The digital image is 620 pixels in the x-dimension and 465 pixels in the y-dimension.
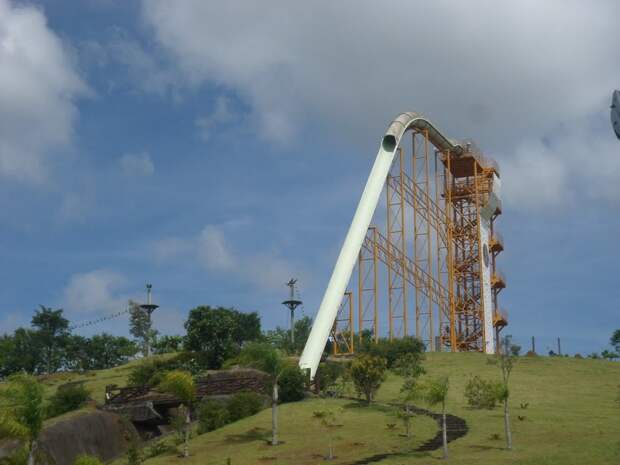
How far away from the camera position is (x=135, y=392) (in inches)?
2441

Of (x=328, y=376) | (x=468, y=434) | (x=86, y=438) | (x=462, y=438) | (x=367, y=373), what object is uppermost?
(x=367, y=373)

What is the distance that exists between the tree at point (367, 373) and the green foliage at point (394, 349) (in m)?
14.9

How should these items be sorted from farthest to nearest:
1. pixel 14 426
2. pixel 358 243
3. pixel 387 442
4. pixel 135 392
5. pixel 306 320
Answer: pixel 306 320
pixel 358 243
pixel 135 392
pixel 387 442
pixel 14 426

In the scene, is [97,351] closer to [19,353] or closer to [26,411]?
[19,353]

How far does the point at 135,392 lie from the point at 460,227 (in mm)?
49295

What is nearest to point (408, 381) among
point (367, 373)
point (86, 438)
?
point (367, 373)

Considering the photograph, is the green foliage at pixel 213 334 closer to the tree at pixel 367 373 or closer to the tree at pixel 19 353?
the tree at pixel 367 373

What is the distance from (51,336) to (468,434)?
320 feet

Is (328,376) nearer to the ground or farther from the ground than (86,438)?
farther from the ground

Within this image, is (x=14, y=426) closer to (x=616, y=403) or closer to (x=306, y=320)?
(x=616, y=403)

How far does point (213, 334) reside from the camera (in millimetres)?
86500

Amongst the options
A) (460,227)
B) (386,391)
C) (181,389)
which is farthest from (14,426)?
(460,227)

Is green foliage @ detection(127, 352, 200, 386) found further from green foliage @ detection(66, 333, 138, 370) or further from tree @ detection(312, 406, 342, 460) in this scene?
green foliage @ detection(66, 333, 138, 370)

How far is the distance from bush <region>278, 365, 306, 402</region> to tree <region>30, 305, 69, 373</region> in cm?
7855
